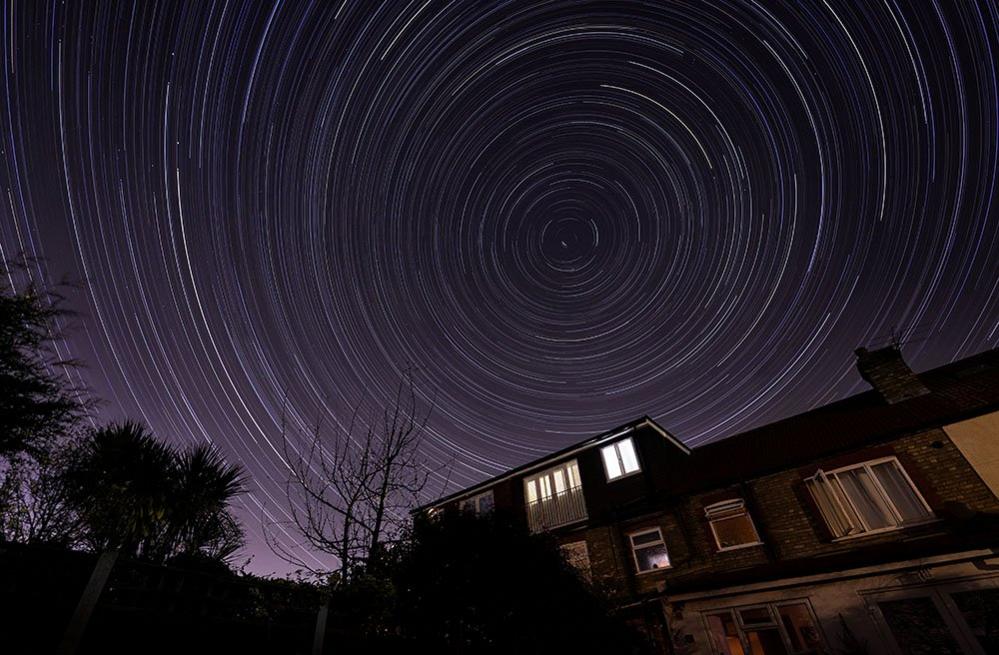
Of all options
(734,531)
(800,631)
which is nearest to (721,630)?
(800,631)

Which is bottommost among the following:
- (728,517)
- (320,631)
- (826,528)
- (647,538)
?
(320,631)

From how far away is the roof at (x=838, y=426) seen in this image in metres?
13.2

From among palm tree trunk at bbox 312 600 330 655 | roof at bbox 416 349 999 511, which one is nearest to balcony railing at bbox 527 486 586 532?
roof at bbox 416 349 999 511

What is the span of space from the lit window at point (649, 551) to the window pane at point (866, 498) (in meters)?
6.15

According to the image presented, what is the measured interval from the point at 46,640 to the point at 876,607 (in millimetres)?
16818

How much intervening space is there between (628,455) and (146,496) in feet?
61.8

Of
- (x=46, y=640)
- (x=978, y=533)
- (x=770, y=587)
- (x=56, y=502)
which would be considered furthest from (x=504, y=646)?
(x=56, y=502)

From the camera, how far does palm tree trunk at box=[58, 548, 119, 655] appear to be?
5824 mm

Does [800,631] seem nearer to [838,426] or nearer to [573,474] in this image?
[838,426]

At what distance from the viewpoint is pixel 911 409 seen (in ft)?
46.1

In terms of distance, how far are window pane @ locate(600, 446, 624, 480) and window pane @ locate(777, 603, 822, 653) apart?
7.36 m

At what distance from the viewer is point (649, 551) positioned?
16.3 metres

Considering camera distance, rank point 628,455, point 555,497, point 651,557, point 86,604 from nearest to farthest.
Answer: point 86,604 → point 651,557 → point 628,455 → point 555,497

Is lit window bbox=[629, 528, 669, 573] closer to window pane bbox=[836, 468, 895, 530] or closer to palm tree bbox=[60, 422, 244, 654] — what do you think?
window pane bbox=[836, 468, 895, 530]
